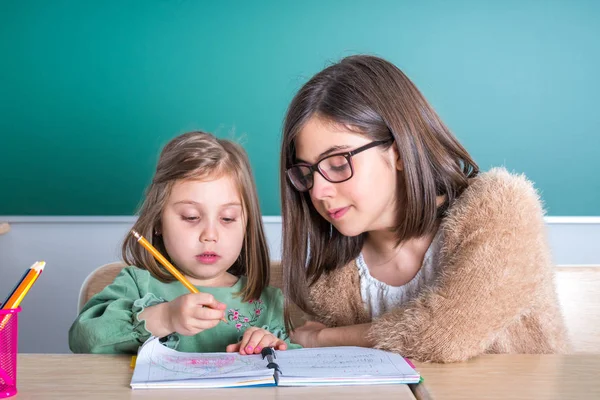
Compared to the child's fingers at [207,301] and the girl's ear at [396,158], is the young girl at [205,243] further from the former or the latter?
the girl's ear at [396,158]

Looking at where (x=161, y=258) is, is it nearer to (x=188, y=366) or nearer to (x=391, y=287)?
(x=188, y=366)

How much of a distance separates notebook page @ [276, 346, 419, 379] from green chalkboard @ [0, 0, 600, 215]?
64.9 inches

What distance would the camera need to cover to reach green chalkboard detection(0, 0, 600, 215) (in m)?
2.71

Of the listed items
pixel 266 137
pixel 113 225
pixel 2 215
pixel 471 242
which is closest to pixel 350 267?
pixel 471 242

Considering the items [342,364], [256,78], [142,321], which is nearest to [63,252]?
[256,78]

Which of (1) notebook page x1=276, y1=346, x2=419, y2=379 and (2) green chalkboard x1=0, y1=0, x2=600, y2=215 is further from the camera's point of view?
(2) green chalkboard x1=0, y1=0, x2=600, y2=215

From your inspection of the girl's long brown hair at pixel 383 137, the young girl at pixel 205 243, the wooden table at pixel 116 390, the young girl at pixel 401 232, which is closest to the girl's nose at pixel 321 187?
the young girl at pixel 401 232

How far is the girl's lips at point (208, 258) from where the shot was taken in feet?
4.94

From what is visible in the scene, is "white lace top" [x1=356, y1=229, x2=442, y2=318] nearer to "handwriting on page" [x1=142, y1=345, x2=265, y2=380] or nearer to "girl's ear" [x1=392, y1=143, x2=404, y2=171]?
"girl's ear" [x1=392, y1=143, x2=404, y2=171]

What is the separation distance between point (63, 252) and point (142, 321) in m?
1.70

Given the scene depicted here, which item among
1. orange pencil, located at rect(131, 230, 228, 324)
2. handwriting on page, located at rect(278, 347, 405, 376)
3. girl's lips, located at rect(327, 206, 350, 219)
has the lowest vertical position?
handwriting on page, located at rect(278, 347, 405, 376)

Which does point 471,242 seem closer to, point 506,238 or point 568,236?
point 506,238

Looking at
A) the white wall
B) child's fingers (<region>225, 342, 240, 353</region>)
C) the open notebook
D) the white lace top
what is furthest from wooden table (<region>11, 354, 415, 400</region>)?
the white wall

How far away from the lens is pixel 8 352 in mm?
900
